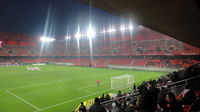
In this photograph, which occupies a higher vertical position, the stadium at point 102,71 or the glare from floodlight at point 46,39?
the glare from floodlight at point 46,39

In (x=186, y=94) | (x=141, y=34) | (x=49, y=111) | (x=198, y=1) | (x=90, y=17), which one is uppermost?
(x=90, y=17)

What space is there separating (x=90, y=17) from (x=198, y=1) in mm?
46768

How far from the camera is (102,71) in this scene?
1491 inches

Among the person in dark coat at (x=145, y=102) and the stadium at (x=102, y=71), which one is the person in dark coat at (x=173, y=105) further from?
the person in dark coat at (x=145, y=102)

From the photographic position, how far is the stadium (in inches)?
240

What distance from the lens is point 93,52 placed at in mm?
63844

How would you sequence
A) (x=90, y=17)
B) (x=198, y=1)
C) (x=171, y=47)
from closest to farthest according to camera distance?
(x=198, y=1), (x=171, y=47), (x=90, y=17)

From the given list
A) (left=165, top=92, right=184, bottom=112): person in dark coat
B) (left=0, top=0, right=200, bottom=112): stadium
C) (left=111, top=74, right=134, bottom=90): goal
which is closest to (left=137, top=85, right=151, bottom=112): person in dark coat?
(left=0, top=0, right=200, bottom=112): stadium

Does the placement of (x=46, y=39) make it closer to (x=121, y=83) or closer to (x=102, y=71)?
(x=102, y=71)

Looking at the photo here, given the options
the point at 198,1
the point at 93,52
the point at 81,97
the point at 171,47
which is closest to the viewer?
the point at 198,1

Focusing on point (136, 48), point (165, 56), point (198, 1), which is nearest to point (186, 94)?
point (198, 1)

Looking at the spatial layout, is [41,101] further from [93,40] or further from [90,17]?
[93,40]

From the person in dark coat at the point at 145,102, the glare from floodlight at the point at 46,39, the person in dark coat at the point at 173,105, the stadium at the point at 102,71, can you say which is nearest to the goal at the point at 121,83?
the stadium at the point at 102,71

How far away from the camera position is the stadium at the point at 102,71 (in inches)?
240
